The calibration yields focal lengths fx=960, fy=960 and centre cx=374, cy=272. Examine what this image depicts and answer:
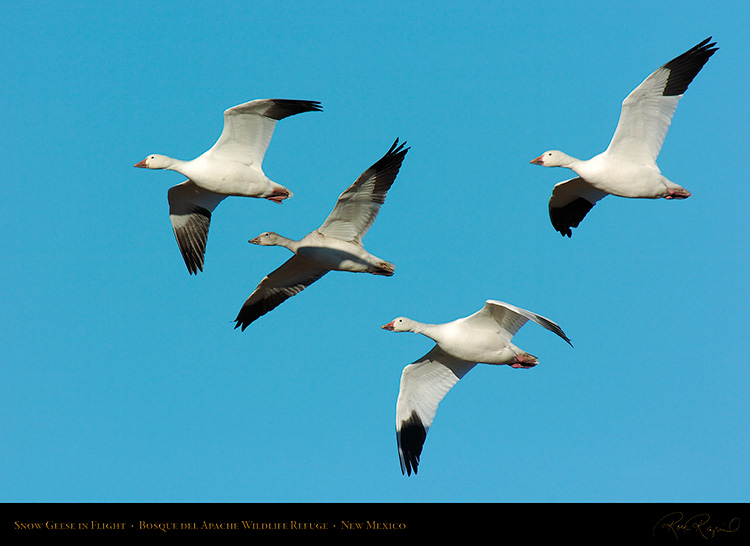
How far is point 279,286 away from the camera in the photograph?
44.9 feet

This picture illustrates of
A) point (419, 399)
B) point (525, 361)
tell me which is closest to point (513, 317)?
point (525, 361)

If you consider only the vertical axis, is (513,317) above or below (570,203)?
below

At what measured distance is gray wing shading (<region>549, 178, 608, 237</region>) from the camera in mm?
13938

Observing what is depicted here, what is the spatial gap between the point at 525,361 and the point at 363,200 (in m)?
2.83

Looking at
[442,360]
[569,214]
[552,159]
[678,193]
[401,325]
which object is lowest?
[442,360]

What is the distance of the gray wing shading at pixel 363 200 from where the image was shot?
11.9 metres

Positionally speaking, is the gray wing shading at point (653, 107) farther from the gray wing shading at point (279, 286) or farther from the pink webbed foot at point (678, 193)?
the gray wing shading at point (279, 286)
